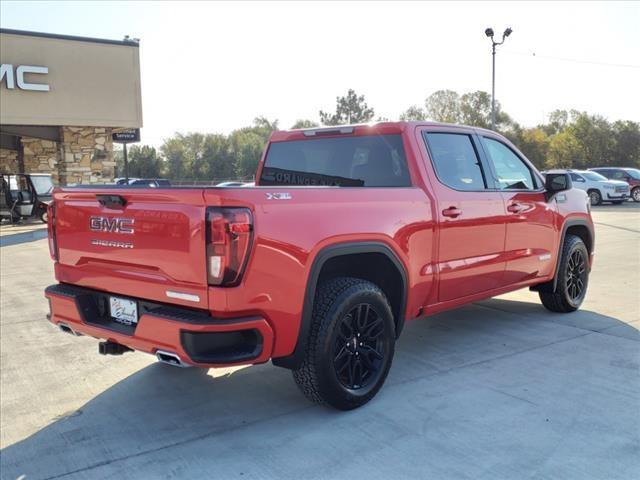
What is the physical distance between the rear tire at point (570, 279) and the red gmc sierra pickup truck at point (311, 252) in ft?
2.15

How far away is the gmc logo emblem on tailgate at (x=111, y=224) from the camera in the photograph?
10.9 feet

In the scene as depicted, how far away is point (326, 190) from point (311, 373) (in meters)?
1.10

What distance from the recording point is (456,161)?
4680 mm

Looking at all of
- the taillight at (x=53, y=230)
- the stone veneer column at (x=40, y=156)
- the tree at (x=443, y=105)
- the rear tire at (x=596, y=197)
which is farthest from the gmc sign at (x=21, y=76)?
the tree at (x=443, y=105)

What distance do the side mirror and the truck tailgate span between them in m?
3.76

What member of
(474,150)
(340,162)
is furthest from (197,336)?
(474,150)

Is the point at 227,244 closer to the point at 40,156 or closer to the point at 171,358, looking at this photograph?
the point at 171,358

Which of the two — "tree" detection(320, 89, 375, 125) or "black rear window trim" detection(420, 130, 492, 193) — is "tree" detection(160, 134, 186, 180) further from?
"black rear window trim" detection(420, 130, 492, 193)

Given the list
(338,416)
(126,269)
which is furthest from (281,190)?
(338,416)

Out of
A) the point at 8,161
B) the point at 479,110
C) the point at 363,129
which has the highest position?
the point at 479,110

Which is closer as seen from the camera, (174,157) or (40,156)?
(40,156)

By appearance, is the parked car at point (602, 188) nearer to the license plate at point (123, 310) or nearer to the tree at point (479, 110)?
the license plate at point (123, 310)

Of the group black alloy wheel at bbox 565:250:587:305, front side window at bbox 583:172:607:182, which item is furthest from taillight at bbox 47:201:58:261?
front side window at bbox 583:172:607:182

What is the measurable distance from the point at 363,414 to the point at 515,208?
2.45 m
